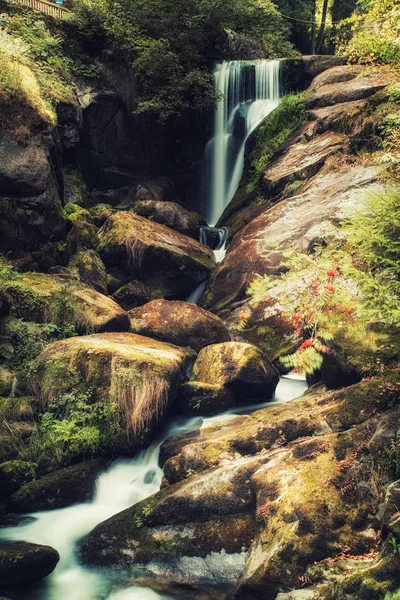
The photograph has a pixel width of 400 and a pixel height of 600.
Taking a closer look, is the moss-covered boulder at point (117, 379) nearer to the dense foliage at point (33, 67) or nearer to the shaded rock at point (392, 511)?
the shaded rock at point (392, 511)

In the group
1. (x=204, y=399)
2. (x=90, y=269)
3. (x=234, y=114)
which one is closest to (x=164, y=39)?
(x=234, y=114)

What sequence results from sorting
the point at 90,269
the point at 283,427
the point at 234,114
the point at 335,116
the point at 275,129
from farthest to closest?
the point at 234,114
the point at 275,129
the point at 335,116
the point at 90,269
the point at 283,427

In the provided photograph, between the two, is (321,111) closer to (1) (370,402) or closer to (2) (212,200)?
(2) (212,200)

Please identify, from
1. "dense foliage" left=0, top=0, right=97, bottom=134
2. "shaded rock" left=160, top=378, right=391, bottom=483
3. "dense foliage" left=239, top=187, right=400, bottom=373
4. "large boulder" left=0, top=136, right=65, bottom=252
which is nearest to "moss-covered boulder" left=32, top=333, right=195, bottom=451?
"shaded rock" left=160, top=378, right=391, bottom=483

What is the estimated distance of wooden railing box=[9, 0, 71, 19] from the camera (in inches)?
691

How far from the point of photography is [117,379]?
839 cm

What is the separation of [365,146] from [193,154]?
7.74 metres

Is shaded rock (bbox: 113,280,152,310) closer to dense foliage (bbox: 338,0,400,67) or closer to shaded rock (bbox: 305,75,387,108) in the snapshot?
dense foliage (bbox: 338,0,400,67)

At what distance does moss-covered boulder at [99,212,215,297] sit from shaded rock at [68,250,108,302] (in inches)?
18.9

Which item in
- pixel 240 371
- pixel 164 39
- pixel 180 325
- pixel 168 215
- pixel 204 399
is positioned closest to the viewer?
pixel 204 399

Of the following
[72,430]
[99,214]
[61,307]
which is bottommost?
[72,430]

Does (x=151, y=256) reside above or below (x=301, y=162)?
below

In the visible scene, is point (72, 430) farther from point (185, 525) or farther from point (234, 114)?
point (234, 114)

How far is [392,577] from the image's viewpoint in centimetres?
453
